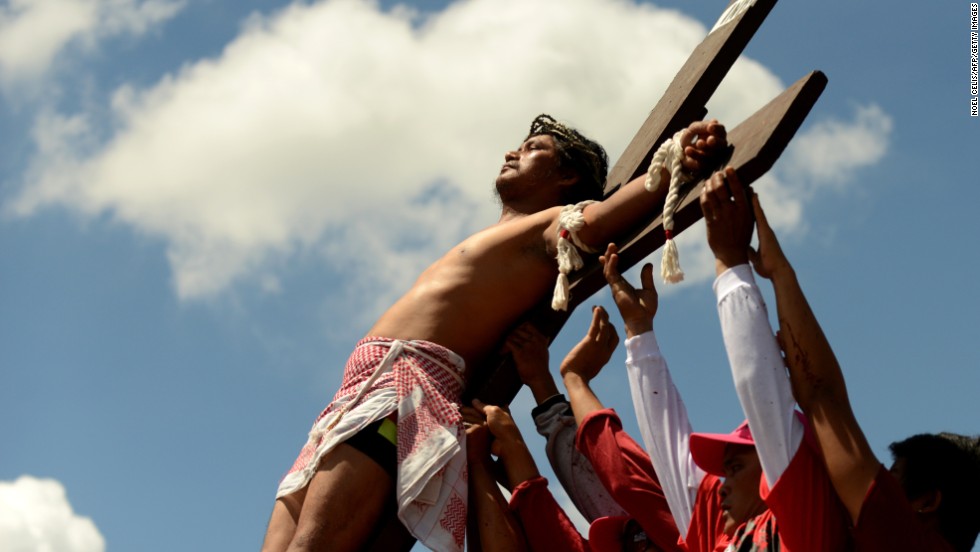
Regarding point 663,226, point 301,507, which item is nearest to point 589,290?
point 663,226

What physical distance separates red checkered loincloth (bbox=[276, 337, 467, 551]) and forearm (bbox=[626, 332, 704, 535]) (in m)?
0.74

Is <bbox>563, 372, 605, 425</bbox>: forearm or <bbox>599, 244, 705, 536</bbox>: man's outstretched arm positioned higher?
<bbox>563, 372, 605, 425</bbox>: forearm

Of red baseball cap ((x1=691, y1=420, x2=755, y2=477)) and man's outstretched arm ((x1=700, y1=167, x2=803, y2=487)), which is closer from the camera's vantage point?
man's outstretched arm ((x1=700, y1=167, x2=803, y2=487))

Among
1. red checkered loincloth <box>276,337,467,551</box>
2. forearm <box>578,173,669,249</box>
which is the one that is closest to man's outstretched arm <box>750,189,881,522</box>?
forearm <box>578,173,669,249</box>

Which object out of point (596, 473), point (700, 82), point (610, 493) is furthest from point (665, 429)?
point (700, 82)

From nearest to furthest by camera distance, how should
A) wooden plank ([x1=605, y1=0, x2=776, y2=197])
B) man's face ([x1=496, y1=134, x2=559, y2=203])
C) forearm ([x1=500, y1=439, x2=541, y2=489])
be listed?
forearm ([x1=500, y1=439, x2=541, y2=489]), wooden plank ([x1=605, y1=0, x2=776, y2=197]), man's face ([x1=496, y1=134, x2=559, y2=203])

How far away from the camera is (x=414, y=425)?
4012 millimetres

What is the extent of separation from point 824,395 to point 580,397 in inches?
51.8

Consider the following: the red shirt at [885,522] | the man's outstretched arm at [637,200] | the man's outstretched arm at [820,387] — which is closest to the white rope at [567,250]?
the man's outstretched arm at [637,200]

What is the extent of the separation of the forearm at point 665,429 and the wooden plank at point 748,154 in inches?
13.9

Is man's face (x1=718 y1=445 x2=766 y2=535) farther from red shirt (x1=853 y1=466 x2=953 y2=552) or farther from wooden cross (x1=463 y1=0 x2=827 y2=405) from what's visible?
wooden cross (x1=463 y1=0 x2=827 y2=405)

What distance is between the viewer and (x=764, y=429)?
286 centimetres

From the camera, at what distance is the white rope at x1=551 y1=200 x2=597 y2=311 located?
3.91 m

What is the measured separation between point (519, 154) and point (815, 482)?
2.29m
